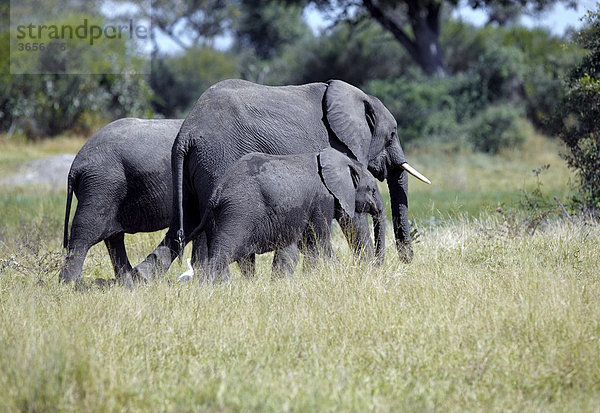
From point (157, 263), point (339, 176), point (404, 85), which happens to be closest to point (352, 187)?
point (339, 176)

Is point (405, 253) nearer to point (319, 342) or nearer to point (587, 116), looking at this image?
point (319, 342)

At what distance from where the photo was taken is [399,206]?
959 centimetres

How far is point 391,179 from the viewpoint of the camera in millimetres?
9680

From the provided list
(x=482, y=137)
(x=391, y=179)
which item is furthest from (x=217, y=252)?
(x=482, y=137)

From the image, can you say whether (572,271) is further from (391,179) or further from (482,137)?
(482,137)

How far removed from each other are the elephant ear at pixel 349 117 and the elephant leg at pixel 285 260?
137 centimetres

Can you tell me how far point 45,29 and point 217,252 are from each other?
25833 millimetres

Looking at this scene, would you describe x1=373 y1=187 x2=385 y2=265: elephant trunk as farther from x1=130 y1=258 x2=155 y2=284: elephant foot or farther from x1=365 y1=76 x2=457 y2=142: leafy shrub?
x1=365 y1=76 x2=457 y2=142: leafy shrub

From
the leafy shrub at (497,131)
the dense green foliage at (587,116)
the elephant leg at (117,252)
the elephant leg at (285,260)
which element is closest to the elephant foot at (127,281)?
the elephant leg at (117,252)

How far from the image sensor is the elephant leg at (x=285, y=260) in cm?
812

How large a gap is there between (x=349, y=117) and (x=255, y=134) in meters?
1.15

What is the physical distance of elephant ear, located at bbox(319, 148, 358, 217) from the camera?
315 inches

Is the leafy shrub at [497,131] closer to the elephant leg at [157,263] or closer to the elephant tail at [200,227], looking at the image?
the elephant leg at [157,263]

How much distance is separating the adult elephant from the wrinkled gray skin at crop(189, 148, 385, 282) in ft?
1.28
